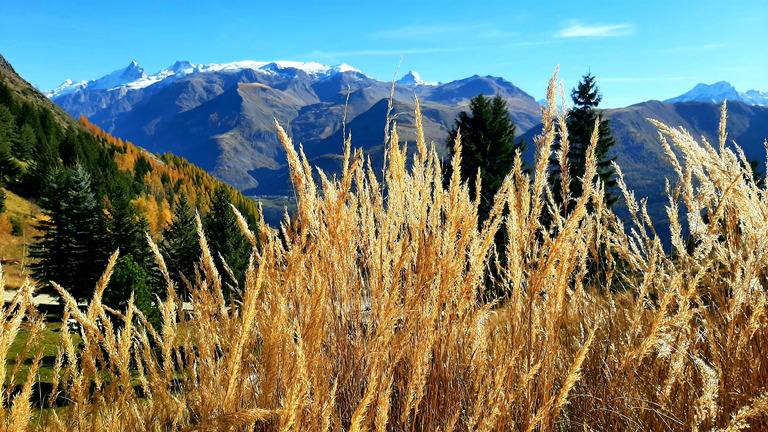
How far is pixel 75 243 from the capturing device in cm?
2853

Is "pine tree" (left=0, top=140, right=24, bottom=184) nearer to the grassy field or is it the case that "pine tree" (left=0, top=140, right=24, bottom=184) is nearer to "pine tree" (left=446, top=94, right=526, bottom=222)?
the grassy field

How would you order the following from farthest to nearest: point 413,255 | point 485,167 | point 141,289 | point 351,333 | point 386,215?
point 485,167, point 141,289, point 386,215, point 351,333, point 413,255

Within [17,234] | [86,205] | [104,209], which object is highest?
[86,205]

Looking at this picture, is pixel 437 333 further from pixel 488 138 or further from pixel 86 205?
pixel 86 205

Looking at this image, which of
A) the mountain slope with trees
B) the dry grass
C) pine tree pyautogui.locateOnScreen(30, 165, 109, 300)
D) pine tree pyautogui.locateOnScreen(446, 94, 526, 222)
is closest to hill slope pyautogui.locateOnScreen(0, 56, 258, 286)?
the mountain slope with trees

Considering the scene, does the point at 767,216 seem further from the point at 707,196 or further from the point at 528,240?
the point at 528,240

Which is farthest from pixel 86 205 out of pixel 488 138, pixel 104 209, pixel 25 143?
pixel 25 143

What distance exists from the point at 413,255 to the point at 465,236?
0.20m

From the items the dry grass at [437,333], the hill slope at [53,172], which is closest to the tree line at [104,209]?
the hill slope at [53,172]

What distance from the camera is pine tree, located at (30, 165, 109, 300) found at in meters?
27.6

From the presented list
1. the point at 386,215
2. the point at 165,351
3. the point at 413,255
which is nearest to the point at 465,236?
the point at 413,255

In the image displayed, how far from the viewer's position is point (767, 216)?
127cm

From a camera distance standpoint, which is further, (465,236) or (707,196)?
(707,196)

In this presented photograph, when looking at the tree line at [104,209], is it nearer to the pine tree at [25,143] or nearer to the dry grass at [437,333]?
the pine tree at [25,143]
